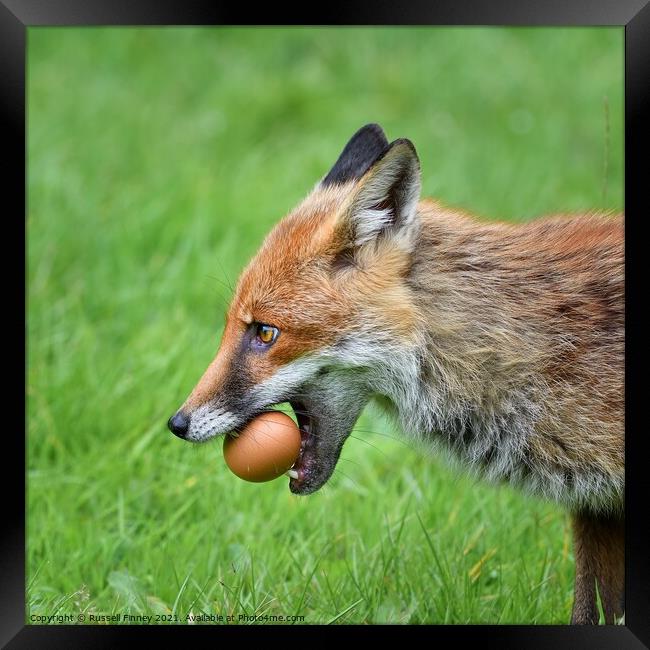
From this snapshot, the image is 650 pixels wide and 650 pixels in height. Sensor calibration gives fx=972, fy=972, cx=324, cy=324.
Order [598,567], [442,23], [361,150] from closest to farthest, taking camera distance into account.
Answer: [442,23] → [598,567] → [361,150]

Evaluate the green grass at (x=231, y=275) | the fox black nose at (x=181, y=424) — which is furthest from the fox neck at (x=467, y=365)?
the green grass at (x=231, y=275)

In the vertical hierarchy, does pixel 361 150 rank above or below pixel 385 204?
above

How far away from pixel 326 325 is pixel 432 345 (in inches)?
21.5

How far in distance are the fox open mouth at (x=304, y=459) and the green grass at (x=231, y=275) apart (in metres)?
0.66

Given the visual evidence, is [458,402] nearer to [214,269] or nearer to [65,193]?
[214,269]

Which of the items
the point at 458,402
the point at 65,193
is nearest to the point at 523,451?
the point at 458,402

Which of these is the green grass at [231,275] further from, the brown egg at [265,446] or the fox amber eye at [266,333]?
the fox amber eye at [266,333]

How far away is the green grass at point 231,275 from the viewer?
5.77 m

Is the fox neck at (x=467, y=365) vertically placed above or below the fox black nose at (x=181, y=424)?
above

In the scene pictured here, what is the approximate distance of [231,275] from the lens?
905 cm

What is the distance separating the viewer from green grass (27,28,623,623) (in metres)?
5.77

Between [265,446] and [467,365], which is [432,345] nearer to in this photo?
[467,365]

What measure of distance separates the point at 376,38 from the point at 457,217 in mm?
8085

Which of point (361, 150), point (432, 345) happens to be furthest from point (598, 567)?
point (361, 150)
